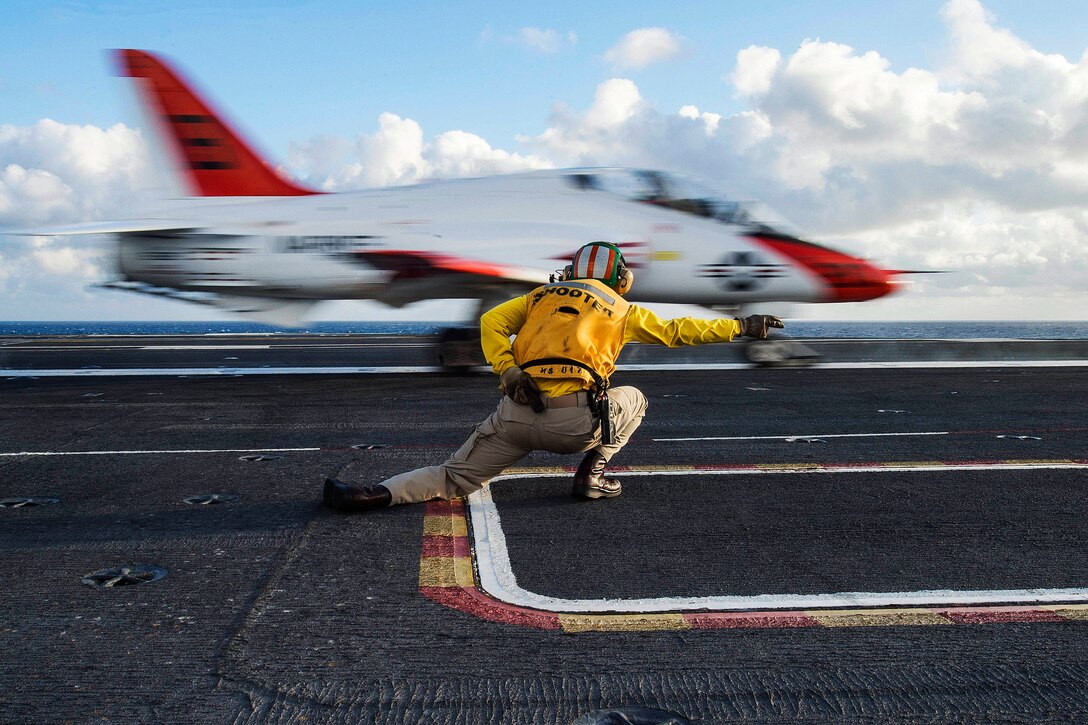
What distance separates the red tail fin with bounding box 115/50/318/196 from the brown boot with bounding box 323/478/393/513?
41.1 feet

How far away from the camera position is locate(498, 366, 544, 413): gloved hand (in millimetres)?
4402

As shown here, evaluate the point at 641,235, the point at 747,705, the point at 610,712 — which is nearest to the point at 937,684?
the point at 747,705

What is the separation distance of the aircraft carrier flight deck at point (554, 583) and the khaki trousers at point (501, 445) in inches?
6.6

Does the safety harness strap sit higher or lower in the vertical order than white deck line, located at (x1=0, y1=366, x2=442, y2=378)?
higher

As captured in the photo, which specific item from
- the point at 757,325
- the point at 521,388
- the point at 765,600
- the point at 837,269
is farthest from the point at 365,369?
the point at 765,600

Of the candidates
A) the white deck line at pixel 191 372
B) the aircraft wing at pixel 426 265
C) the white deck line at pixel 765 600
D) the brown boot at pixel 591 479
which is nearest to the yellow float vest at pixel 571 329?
the brown boot at pixel 591 479

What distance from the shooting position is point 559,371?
4457mm

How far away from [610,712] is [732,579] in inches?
50.1

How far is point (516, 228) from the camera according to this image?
14578 mm

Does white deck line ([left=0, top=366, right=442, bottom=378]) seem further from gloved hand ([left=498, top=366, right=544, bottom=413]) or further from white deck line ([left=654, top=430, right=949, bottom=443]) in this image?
gloved hand ([left=498, top=366, right=544, bottom=413])

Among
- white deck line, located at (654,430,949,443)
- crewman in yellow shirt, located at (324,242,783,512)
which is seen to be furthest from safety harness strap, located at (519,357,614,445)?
white deck line, located at (654,430,949,443)

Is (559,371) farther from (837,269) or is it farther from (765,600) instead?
(837,269)

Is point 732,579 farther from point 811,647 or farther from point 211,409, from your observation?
point 211,409

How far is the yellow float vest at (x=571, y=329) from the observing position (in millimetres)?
4449
